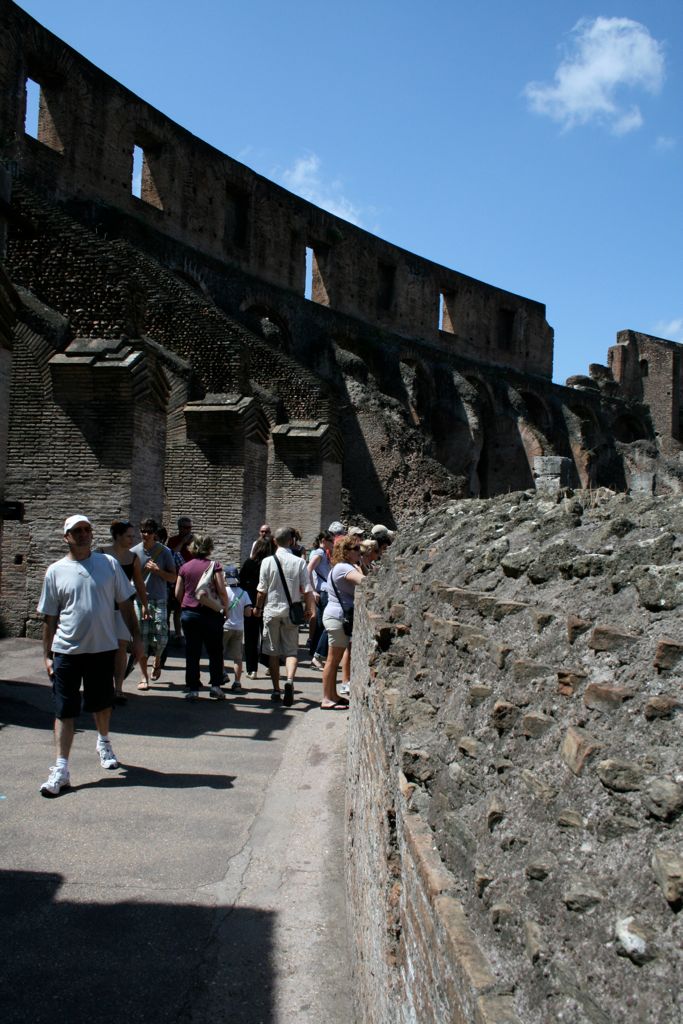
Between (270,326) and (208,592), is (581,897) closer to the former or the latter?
(208,592)

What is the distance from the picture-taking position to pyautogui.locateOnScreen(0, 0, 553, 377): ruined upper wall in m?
20.2

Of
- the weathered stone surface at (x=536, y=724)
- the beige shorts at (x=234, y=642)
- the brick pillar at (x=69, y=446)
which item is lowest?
the beige shorts at (x=234, y=642)

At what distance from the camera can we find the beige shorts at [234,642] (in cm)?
892

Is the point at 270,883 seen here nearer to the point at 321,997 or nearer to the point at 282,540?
the point at 321,997

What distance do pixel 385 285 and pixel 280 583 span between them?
91.0 ft

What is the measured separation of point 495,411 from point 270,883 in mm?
31146

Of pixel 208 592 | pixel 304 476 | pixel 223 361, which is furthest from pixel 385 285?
pixel 208 592

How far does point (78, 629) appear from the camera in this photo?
546 centimetres

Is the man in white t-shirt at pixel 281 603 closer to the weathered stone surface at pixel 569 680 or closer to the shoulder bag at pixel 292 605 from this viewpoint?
the shoulder bag at pixel 292 605

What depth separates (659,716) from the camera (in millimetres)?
1719

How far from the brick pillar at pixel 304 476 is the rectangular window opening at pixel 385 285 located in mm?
17175

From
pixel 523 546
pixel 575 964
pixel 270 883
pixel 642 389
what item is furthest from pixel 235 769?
pixel 642 389

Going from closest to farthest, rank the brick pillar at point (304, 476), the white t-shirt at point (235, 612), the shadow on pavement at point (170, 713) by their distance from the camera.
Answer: the shadow on pavement at point (170, 713) → the white t-shirt at point (235, 612) → the brick pillar at point (304, 476)

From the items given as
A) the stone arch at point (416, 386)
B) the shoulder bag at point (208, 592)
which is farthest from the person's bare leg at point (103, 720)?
the stone arch at point (416, 386)
